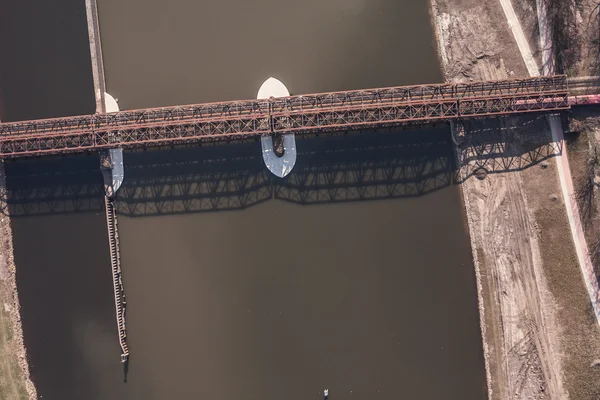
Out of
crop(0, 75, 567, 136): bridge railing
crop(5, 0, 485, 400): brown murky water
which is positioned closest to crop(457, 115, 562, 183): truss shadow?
crop(5, 0, 485, 400): brown murky water

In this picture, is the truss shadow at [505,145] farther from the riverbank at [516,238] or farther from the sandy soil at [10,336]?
the sandy soil at [10,336]

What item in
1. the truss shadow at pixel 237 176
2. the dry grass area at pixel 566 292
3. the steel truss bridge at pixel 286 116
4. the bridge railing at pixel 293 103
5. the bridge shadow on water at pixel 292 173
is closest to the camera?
the steel truss bridge at pixel 286 116

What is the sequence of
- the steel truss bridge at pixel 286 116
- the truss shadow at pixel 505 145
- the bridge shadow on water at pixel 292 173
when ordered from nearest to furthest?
the steel truss bridge at pixel 286 116 < the truss shadow at pixel 505 145 < the bridge shadow on water at pixel 292 173

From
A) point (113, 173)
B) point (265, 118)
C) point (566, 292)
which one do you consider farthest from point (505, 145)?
point (113, 173)

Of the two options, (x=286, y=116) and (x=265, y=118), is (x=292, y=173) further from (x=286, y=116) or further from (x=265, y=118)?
(x=265, y=118)

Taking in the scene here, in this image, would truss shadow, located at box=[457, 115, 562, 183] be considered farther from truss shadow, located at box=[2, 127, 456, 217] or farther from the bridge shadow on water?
truss shadow, located at box=[2, 127, 456, 217]

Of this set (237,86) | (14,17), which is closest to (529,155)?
(237,86)

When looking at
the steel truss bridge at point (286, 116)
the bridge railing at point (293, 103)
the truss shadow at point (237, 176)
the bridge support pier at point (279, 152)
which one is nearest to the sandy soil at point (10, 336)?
the truss shadow at point (237, 176)
